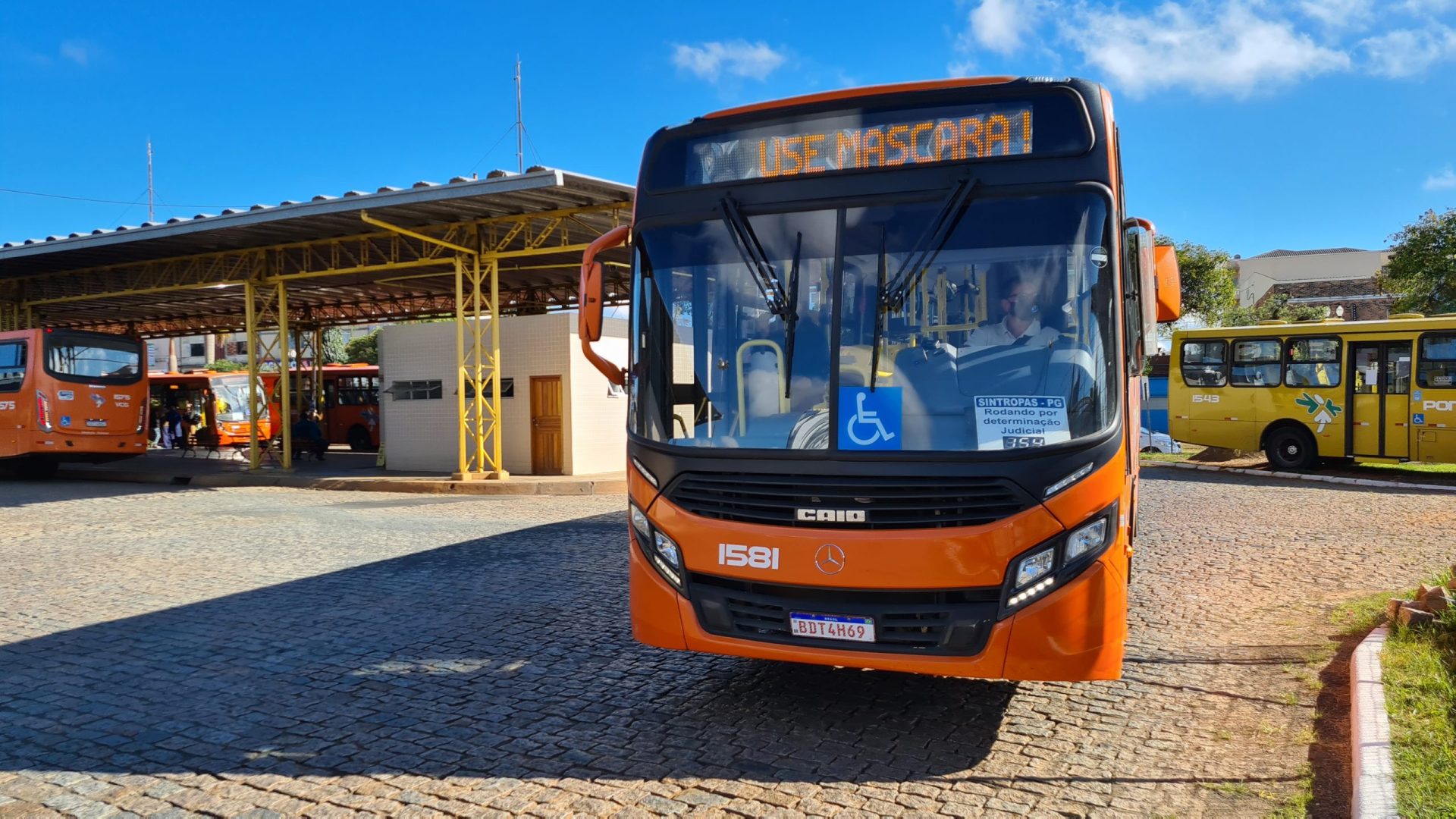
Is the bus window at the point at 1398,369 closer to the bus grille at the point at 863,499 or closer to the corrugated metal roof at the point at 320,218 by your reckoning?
the corrugated metal roof at the point at 320,218

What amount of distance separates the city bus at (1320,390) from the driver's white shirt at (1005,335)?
15.3 metres

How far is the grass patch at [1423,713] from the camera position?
11.8 ft

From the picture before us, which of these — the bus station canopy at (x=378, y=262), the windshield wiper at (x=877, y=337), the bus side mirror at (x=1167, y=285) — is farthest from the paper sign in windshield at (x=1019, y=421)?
the bus station canopy at (x=378, y=262)

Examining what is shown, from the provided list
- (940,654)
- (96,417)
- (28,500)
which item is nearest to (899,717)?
(940,654)

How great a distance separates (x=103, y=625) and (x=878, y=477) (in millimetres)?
5758

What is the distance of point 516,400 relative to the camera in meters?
19.7

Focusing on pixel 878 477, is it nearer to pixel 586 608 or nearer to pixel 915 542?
pixel 915 542

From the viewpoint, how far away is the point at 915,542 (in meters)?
4.09

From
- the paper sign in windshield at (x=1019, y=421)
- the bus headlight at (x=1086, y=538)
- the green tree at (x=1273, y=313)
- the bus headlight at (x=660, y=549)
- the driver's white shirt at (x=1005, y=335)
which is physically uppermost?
the green tree at (x=1273, y=313)

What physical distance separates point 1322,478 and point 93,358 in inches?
911

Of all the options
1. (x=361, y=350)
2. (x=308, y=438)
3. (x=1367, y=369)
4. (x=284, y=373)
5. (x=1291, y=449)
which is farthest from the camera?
(x=361, y=350)

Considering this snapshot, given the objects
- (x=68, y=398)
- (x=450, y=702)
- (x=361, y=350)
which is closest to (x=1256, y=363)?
(x=450, y=702)

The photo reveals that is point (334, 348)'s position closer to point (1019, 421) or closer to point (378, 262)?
point (378, 262)

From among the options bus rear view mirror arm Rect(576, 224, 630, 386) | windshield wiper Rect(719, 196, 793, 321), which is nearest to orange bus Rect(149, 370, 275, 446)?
bus rear view mirror arm Rect(576, 224, 630, 386)
